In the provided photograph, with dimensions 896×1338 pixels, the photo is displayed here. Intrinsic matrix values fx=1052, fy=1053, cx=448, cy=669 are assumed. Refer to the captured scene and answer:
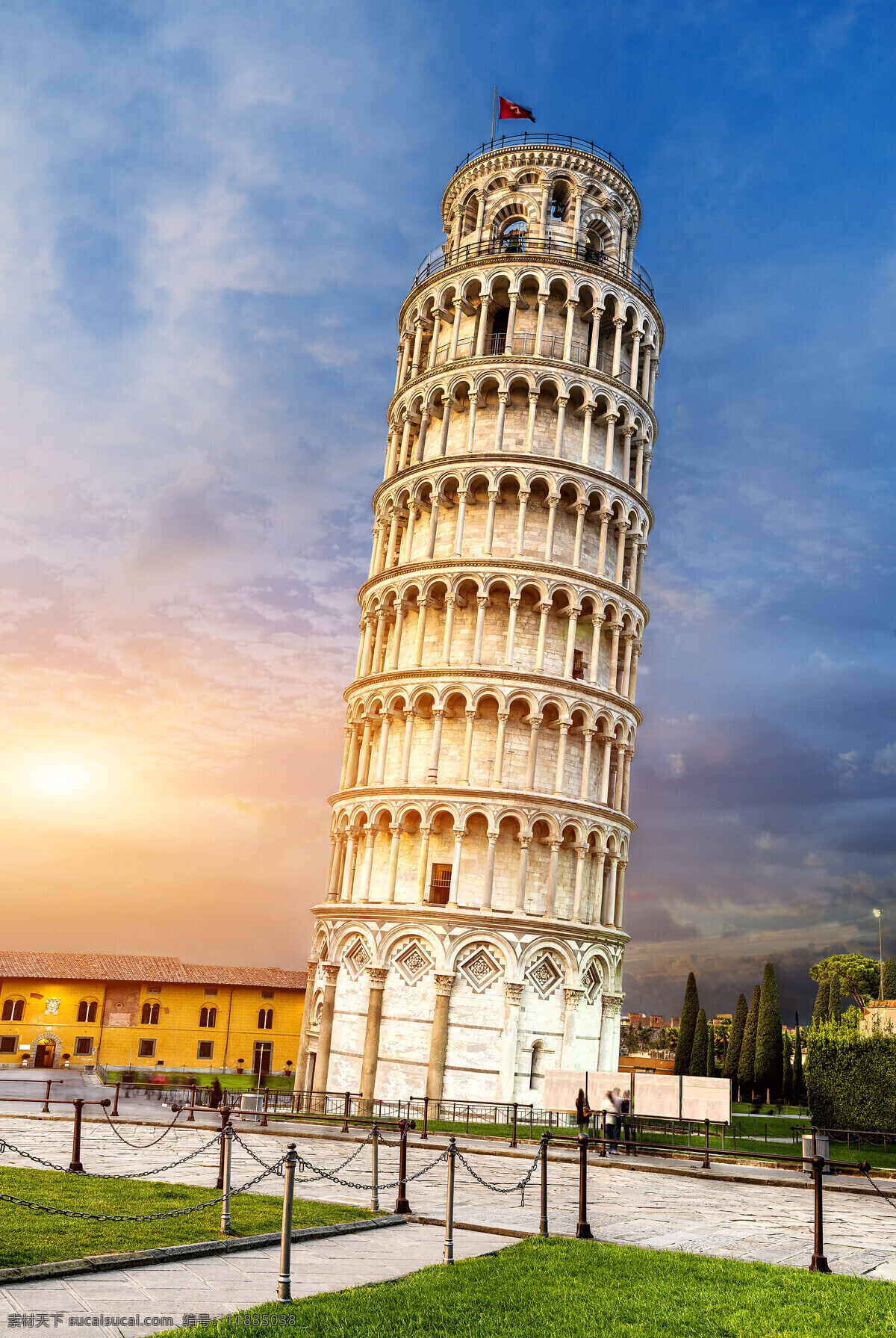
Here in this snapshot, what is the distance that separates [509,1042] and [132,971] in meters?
45.9

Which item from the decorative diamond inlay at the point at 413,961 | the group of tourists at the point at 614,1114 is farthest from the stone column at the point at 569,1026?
the group of tourists at the point at 614,1114

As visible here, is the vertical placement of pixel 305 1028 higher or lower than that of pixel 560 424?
lower

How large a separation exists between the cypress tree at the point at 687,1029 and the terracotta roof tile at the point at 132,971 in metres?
27.6

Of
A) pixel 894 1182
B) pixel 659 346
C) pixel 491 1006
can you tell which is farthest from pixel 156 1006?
pixel 894 1182

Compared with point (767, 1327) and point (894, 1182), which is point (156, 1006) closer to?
point (894, 1182)

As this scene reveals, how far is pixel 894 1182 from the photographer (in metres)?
22.7

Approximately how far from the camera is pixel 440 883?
40250 millimetres

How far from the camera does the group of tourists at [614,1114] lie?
26.3 meters

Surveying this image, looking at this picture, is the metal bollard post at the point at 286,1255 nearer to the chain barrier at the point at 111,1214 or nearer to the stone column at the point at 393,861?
the chain barrier at the point at 111,1214

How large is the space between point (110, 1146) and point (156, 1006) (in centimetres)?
5598

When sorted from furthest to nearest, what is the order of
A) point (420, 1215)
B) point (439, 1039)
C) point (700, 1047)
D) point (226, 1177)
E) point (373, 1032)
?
point (700, 1047) < point (373, 1032) < point (439, 1039) < point (420, 1215) < point (226, 1177)

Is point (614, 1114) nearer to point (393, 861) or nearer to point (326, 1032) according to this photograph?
point (393, 861)

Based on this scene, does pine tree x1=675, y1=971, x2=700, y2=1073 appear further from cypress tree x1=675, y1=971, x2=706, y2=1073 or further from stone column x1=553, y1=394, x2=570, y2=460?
stone column x1=553, y1=394, x2=570, y2=460

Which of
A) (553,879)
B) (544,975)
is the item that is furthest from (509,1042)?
(553,879)
